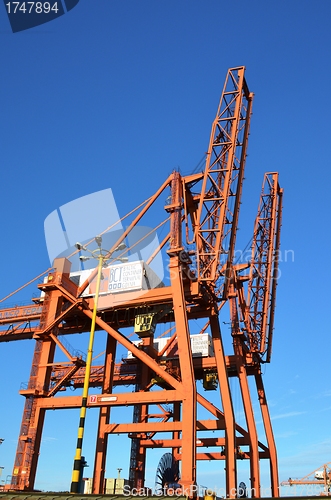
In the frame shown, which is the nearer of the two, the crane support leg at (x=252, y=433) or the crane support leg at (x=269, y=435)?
the crane support leg at (x=252, y=433)

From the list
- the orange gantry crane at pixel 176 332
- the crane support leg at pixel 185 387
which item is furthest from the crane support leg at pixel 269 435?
the crane support leg at pixel 185 387

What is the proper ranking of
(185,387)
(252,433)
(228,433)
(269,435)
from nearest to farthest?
(185,387) < (228,433) < (252,433) < (269,435)

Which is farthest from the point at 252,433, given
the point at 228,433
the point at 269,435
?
the point at 228,433

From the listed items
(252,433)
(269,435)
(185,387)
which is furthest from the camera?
(269,435)

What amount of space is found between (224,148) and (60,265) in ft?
53.7

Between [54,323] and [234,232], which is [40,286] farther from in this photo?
[234,232]

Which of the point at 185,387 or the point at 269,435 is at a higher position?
the point at 269,435

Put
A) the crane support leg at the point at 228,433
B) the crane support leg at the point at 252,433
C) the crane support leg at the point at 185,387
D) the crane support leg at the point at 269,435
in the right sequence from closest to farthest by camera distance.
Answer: the crane support leg at the point at 185,387
the crane support leg at the point at 228,433
the crane support leg at the point at 252,433
the crane support leg at the point at 269,435

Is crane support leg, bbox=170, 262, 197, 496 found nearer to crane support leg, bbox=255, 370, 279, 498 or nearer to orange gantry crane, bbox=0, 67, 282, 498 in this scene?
orange gantry crane, bbox=0, 67, 282, 498

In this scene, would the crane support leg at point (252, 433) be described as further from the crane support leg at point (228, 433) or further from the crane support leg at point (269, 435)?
the crane support leg at point (228, 433)

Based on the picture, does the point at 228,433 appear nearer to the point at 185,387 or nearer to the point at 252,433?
the point at 185,387

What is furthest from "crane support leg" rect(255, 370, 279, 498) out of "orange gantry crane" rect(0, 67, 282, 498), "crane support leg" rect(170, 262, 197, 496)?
"crane support leg" rect(170, 262, 197, 496)

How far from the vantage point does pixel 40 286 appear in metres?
40.0

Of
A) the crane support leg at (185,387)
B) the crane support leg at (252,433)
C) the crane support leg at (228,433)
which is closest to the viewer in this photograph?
the crane support leg at (185,387)
